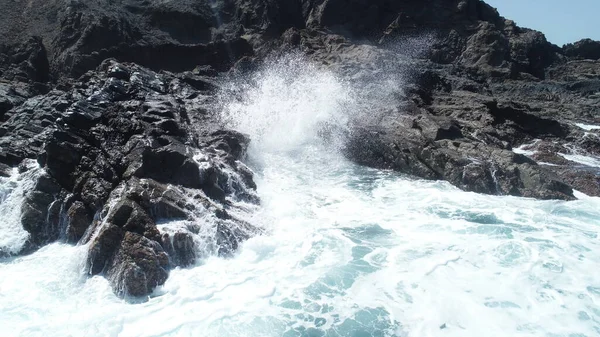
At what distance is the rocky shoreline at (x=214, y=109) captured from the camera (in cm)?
1172

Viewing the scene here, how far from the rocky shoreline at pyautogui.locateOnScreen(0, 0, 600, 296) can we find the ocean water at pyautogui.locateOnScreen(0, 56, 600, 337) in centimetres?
72

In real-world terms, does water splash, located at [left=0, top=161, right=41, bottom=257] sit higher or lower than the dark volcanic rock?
lower

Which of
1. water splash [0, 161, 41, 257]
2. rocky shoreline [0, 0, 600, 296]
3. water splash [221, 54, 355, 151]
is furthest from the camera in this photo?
water splash [221, 54, 355, 151]

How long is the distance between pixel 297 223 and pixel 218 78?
1684cm

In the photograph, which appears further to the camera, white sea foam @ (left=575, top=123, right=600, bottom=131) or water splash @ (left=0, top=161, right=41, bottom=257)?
white sea foam @ (left=575, top=123, right=600, bottom=131)

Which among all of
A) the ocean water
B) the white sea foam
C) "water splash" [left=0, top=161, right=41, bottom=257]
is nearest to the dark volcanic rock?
"water splash" [left=0, top=161, right=41, bottom=257]

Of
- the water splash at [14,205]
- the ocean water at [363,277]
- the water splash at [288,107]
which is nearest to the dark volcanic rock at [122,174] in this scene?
the water splash at [14,205]

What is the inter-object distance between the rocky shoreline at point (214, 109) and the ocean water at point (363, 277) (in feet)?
2.36

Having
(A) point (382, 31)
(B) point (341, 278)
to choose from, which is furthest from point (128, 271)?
(A) point (382, 31)

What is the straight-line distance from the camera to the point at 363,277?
10141 mm

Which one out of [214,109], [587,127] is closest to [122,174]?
[214,109]

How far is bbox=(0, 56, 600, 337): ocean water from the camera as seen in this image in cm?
850

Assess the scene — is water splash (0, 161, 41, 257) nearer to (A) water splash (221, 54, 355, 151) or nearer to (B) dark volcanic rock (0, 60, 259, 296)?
(B) dark volcanic rock (0, 60, 259, 296)

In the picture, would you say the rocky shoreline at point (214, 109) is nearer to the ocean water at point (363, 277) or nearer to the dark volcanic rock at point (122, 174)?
the dark volcanic rock at point (122, 174)
